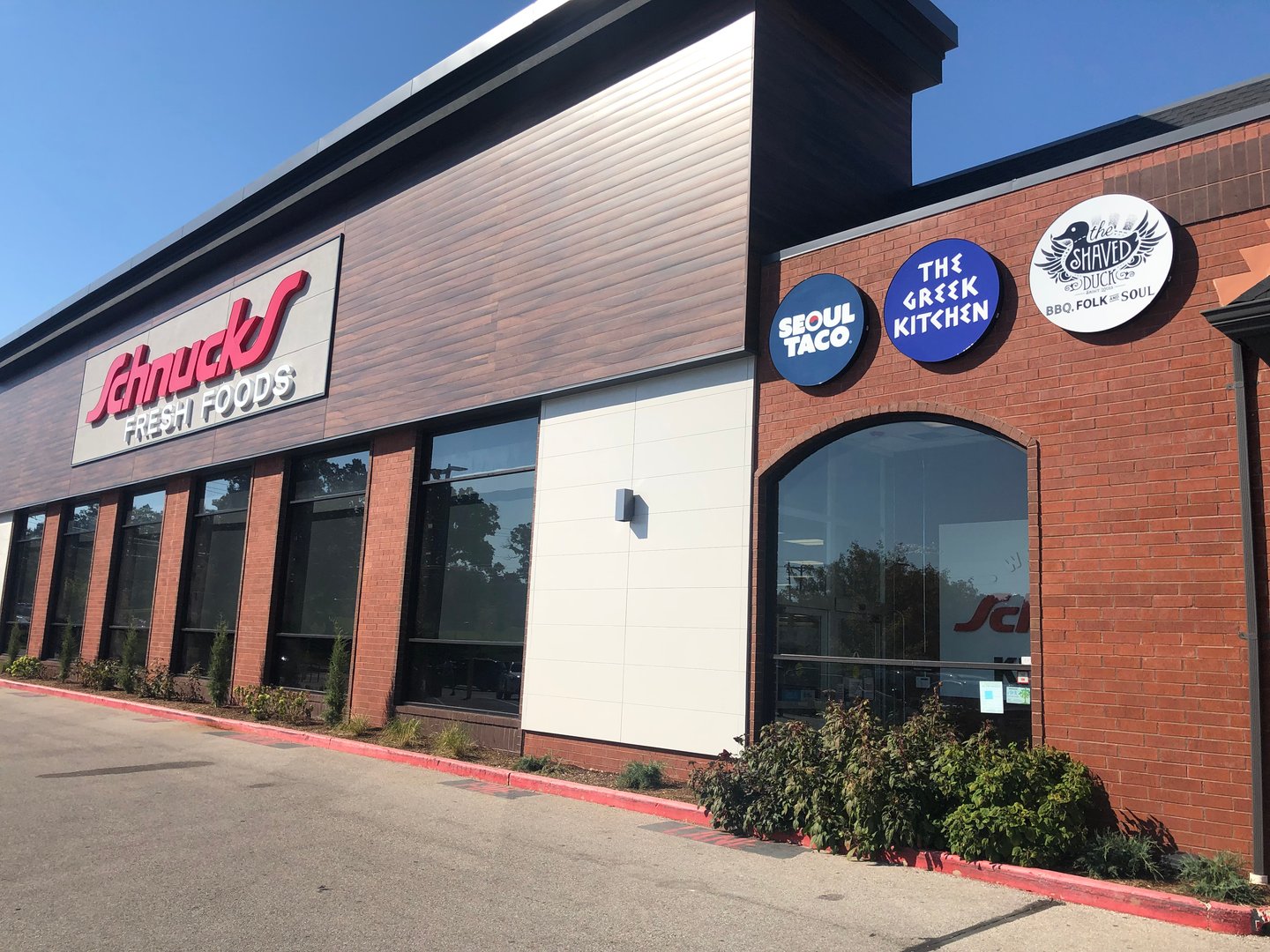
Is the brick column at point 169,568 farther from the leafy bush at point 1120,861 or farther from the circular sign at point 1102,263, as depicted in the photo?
the leafy bush at point 1120,861

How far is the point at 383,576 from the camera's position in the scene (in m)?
17.6

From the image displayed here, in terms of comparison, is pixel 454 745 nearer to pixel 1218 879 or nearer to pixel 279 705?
pixel 279 705

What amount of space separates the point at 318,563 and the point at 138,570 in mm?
10014

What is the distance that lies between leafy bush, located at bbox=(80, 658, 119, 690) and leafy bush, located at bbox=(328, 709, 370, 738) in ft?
36.6

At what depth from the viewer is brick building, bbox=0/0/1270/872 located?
8.72 metres

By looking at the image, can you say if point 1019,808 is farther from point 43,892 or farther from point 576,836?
point 43,892

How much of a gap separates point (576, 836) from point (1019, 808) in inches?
155

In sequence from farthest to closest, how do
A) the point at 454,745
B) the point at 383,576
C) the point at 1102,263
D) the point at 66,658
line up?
the point at 66,658, the point at 383,576, the point at 454,745, the point at 1102,263

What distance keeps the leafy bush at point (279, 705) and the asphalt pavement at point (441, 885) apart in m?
6.76

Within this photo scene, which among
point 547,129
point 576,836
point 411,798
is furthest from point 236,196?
point 576,836

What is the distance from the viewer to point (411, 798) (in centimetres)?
1109

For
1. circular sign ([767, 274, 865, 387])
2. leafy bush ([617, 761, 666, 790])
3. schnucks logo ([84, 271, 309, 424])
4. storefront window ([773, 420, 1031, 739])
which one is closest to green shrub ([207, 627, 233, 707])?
schnucks logo ([84, 271, 309, 424])

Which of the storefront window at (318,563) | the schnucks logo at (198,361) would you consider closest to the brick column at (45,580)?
the schnucks logo at (198,361)

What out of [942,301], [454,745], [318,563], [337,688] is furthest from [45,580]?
[942,301]
